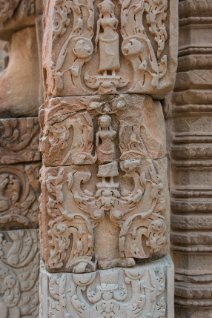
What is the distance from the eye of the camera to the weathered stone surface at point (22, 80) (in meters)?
3.08

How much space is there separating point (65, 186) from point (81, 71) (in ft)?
1.68

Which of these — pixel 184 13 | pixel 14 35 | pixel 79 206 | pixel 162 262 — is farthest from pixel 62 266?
pixel 14 35

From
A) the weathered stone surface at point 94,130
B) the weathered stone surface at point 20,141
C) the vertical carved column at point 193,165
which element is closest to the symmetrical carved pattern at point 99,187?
the weathered stone surface at point 94,130

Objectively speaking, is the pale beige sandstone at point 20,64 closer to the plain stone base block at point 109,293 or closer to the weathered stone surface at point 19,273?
the weathered stone surface at point 19,273

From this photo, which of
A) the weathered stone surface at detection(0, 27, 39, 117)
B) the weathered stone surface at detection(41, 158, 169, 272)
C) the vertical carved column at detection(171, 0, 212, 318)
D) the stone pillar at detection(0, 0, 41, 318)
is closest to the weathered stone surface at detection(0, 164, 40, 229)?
the stone pillar at detection(0, 0, 41, 318)

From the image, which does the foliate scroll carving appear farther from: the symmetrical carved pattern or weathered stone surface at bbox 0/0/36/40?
weathered stone surface at bbox 0/0/36/40

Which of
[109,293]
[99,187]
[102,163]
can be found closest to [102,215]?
[99,187]

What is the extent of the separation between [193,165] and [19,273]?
4.25ft

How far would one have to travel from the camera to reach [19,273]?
3.02m

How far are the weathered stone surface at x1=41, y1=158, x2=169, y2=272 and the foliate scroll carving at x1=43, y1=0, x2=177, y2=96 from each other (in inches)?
14.1

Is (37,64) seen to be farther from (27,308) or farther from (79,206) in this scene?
(27,308)

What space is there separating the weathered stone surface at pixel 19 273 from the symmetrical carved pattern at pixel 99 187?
87 cm

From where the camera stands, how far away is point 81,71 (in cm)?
218

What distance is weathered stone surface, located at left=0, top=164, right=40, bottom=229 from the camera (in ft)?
9.87
